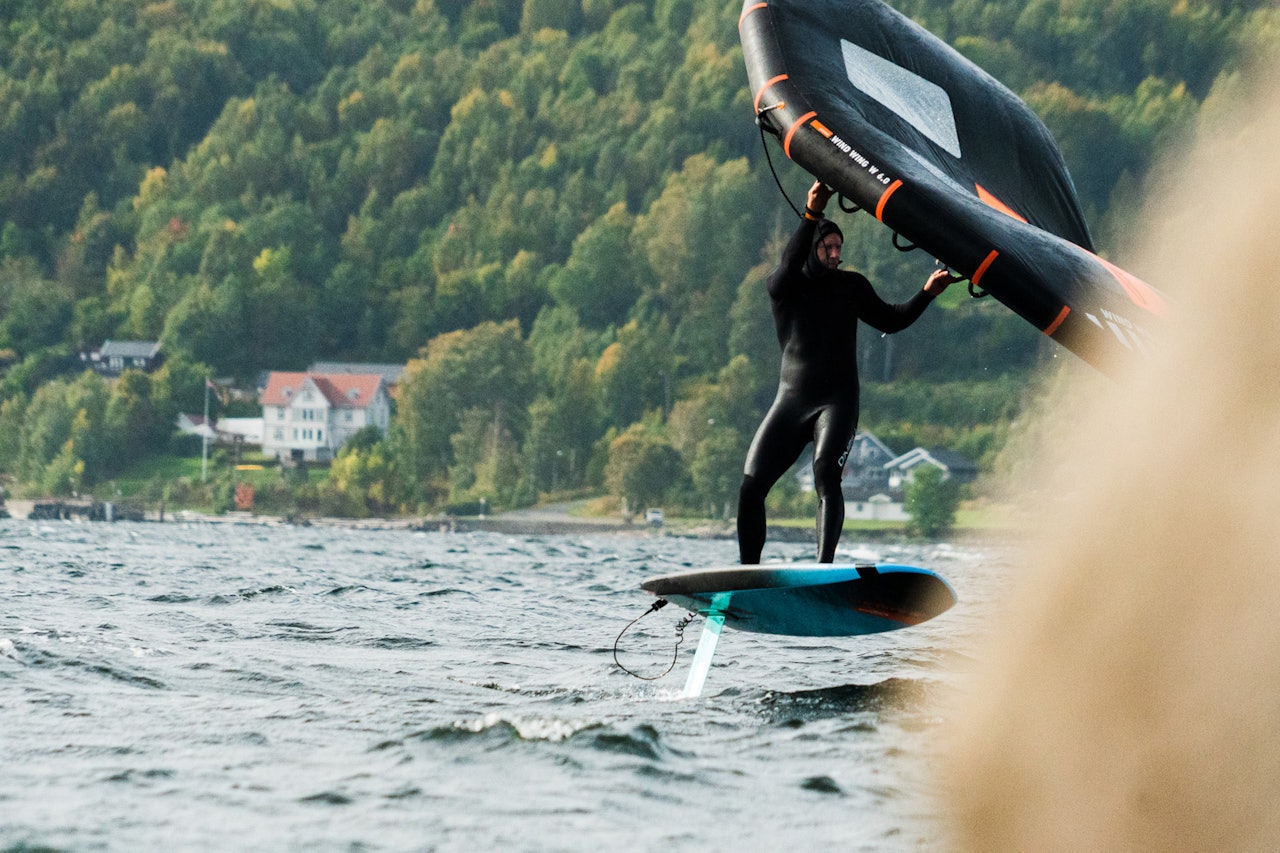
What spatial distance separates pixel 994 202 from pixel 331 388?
112 metres

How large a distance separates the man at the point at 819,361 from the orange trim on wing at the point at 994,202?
2.31 feet

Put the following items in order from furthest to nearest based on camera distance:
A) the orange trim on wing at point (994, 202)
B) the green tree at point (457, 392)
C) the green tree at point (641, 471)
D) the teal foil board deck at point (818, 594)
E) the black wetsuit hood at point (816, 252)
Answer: the green tree at point (457, 392), the green tree at point (641, 471), the orange trim on wing at point (994, 202), the black wetsuit hood at point (816, 252), the teal foil board deck at point (818, 594)

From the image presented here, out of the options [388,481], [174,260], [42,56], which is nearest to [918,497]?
[388,481]

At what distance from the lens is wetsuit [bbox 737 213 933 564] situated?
8.59m

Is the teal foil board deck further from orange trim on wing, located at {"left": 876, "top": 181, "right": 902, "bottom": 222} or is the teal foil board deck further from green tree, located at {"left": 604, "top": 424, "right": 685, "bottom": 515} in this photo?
green tree, located at {"left": 604, "top": 424, "right": 685, "bottom": 515}

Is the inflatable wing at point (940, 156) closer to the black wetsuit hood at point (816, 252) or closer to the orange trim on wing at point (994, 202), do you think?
the orange trim on wing at point (994, 202)

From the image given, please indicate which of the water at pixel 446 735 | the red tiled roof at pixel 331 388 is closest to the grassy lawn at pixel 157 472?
the red tiled roof at pixel 331 388

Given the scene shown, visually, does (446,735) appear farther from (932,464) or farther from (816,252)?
(932,464)

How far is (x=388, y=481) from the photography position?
10412 centimetres

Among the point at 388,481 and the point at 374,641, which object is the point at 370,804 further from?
the point at 388,481

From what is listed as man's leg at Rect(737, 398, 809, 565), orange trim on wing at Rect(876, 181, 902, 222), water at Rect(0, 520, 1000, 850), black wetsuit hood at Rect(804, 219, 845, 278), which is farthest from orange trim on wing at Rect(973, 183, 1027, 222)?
water at Rect(0, 520, 1000, 850)

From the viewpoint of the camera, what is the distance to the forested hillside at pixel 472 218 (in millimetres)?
110312

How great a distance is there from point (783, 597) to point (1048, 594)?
2.03 metres

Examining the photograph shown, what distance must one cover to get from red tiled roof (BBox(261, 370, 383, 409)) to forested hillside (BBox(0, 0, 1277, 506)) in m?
4.52
